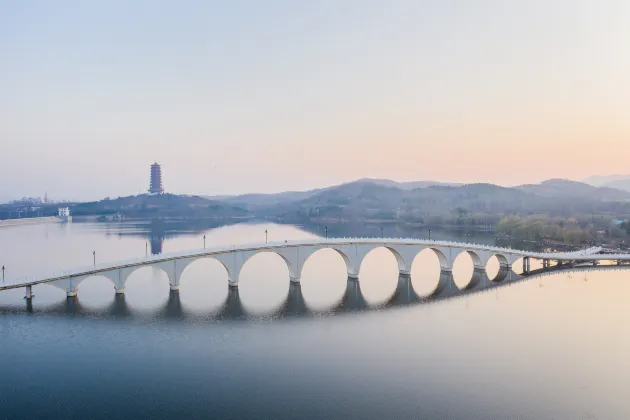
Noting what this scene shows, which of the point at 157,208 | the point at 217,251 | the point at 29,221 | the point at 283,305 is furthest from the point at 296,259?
the point at 157,208

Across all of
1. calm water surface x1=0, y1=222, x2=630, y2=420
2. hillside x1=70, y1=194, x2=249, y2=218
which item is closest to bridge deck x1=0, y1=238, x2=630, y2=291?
calm water surface x1=0, y1=222, x2=630, y2=420

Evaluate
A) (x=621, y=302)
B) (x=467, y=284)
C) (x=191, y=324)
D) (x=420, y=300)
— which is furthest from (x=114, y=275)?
(x=621, y=302)

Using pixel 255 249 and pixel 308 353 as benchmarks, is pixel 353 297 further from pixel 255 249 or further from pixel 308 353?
pixel 308 353

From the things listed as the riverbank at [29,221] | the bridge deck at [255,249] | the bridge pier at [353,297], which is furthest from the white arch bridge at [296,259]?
the riverbank at [29,221]

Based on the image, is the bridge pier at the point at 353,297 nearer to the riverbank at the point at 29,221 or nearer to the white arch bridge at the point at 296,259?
the white arch bridge at the point at 296,259

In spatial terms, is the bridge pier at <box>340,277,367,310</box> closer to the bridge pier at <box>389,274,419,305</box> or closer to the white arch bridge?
the white arch bridge

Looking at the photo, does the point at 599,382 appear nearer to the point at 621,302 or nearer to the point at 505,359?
the point at 505,359
